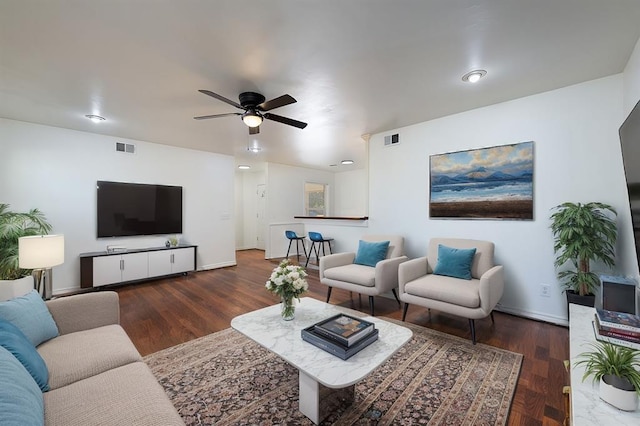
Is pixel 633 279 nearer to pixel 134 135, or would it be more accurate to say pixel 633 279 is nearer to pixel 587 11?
pixel 587 11

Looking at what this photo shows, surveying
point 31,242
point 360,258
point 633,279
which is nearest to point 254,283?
point 360,258

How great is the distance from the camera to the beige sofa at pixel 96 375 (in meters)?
1.07

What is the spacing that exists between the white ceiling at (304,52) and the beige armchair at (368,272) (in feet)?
5.63

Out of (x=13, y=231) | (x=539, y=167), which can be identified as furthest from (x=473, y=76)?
(x=13, y=231)

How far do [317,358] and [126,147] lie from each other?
4815 millimetres

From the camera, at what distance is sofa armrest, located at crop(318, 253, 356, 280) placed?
346 cm

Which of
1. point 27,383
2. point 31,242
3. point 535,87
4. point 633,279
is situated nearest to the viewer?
point 27,383

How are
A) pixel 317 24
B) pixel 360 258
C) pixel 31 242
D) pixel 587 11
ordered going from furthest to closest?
pixel 360 258 → pixel 31 242 → pixel 317 24 → pixel 587 11

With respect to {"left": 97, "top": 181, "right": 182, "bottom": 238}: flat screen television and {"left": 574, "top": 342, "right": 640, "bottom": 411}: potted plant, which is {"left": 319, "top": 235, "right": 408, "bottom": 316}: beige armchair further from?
{"left": 97, "top": 181, "right": 182, "bottom": 238}: flat screen television

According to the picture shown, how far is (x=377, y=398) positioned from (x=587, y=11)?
2.75 m

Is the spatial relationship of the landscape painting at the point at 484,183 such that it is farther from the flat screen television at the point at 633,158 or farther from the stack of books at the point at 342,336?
the stack of books at the point at 342,336

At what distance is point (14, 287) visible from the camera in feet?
8.23

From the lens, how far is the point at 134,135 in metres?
4.39

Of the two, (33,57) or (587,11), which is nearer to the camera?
(587,11)
